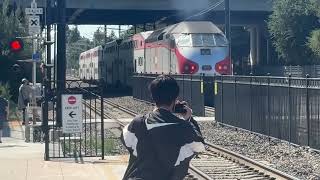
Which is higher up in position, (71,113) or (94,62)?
(94,62)

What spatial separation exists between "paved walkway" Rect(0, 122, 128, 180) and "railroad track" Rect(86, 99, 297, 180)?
53.7 inches

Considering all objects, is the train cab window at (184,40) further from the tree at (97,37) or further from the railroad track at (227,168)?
the tree at (97,37)

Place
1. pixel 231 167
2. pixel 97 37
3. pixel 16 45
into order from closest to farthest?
pixel 231 167, pixel 16 45, pixel 97 37

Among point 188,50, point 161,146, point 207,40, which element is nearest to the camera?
point 161,146

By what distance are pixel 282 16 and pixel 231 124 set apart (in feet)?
137

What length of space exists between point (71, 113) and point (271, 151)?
14.4 ft

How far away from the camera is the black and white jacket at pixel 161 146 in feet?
15.2

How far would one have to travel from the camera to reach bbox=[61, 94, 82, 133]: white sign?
45.3 ft

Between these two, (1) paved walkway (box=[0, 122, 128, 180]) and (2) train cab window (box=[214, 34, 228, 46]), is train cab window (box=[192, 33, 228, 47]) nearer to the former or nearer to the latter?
(2) train cab window (box=[214, 34, 228, 46])

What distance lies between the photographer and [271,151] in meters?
15.2

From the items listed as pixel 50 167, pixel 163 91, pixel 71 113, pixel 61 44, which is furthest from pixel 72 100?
pixel 61 44

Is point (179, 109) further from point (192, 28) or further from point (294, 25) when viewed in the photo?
point (294, 25)

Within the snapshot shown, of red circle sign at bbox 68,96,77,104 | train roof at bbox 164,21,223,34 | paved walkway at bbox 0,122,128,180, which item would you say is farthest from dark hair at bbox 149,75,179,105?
train roof at bbox 164,21,223,34

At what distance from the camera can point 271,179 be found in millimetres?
11391
